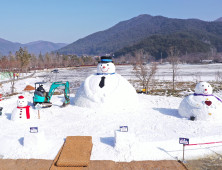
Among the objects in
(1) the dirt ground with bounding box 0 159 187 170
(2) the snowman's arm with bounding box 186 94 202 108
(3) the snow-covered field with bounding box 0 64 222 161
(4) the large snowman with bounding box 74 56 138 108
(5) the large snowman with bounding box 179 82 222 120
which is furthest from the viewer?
(4) the large snowman with bounding box 74 56 138 108

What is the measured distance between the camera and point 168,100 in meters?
13.2

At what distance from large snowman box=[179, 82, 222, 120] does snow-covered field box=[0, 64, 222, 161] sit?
33 centimetres

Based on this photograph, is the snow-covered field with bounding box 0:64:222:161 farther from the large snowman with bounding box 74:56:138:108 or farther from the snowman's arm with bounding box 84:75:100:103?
the snowman's arm with bounding box 84:75:100:103

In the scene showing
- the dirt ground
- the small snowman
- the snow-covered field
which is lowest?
the dirt ground

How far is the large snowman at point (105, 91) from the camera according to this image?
10.7m

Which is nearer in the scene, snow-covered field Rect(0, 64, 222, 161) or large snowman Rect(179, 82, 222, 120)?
snow-covered field Rect(0, 64, 222, 161)

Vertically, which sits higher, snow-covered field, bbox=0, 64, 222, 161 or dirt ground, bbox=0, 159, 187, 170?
snow-covered field, bbox=0, 64, 222, 161

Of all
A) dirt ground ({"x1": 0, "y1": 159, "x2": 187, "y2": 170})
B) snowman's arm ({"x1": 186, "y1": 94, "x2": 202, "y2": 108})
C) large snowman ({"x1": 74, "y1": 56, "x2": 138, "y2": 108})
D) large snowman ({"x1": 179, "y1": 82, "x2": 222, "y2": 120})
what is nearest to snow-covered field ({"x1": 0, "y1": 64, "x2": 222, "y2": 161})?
dirt ground ({"x1": 0, "y1": 159, "x2": 187, "y2": 170})

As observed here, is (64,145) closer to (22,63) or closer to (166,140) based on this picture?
(166,140)

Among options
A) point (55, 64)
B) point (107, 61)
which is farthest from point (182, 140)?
point (55, 64)

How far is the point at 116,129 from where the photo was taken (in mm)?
8008

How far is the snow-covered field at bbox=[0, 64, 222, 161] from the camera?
6.33 metres

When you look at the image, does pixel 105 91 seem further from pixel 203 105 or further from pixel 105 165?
pixel 105 165

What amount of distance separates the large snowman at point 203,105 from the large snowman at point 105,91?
3.55 metres
